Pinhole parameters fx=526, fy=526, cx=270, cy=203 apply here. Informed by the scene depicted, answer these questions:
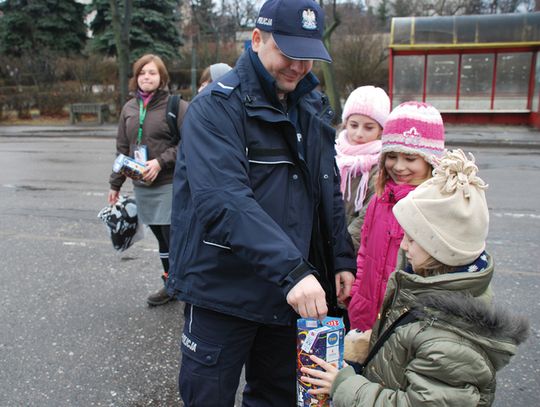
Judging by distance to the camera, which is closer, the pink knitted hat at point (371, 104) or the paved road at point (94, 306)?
the pink knitted hat at point (371, 104)

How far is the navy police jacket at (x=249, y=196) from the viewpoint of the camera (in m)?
1.74

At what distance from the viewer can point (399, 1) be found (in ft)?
129

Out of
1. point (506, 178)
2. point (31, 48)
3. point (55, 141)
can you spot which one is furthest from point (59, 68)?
point (506, 178)

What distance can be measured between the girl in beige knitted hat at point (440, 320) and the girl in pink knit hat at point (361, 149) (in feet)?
3.40

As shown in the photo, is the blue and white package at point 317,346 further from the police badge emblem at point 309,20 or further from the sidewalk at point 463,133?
the sidewalk at point 463,133

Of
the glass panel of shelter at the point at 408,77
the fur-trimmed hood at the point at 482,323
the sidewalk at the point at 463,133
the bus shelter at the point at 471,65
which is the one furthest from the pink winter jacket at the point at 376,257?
the glass panel of shelter at the point at 408,77

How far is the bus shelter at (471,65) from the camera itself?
1773cm

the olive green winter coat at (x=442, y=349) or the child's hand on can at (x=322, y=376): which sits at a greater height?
the olive green winter coat at (x=442, y=349)

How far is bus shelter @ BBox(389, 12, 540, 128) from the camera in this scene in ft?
58.2

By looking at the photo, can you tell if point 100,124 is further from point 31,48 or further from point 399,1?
point 399,1

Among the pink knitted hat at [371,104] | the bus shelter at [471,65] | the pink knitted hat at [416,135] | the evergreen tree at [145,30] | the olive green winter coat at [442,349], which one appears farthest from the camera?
the evergreen tree at [145,30]

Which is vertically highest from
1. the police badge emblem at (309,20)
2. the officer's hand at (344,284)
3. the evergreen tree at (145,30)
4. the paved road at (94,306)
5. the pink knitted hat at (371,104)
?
the evergreen tree at (145,30)

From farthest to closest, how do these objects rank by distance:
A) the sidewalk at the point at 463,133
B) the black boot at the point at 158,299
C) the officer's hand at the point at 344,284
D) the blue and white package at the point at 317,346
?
the sidewalk at the point at 463,133
the black boot at the point at 158,299
the officer's hand at the point at 344,284
the blue and white package at the point at 317,346

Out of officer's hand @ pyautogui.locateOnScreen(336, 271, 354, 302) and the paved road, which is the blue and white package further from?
the paved road
